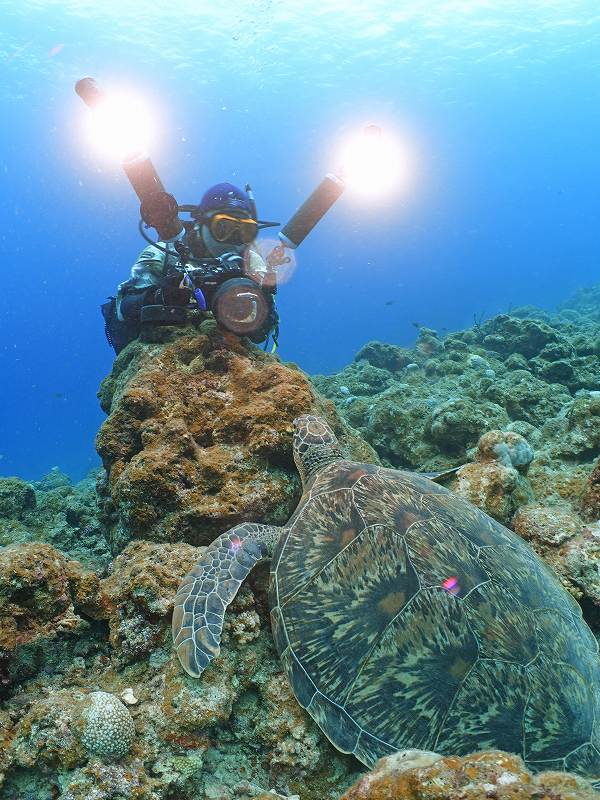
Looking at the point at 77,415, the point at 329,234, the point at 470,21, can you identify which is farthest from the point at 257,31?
the point at 329,234

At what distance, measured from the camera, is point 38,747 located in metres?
1.60

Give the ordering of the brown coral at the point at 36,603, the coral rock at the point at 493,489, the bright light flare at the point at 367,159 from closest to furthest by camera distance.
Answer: the brown coral at the point at 36,603 → the coral rock at the point at 493,489 → the bright light flare at the point at 367,159

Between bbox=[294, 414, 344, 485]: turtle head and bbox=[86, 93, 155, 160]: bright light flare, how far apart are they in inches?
117

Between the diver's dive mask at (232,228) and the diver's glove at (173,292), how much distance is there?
1134 millimetres

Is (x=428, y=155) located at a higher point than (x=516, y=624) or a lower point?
higher

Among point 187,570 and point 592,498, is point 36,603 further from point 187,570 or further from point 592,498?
point 592,498

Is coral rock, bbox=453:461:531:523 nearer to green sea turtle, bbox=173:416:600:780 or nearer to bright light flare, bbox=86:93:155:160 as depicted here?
green sea turtle, bbox=173:416:600:780

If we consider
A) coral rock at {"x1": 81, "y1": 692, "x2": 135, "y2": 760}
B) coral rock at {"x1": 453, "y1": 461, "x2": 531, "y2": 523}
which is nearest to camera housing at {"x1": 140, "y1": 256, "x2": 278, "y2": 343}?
coral rock at {"x1": 453, "y1": 461, "x2": 531, "y2": 523}

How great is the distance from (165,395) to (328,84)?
48.9 metres

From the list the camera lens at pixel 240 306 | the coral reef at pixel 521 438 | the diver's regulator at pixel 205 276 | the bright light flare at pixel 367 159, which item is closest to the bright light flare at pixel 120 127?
the diver's regulator at pixel 205 276

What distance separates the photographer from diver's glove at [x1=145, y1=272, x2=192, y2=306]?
3725 millimetres

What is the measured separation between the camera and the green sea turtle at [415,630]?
1770 millimetres

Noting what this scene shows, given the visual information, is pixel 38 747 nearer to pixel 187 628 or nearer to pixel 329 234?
pixel 187 628

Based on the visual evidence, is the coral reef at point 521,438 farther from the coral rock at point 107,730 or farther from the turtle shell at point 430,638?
the coral rock at point 107,730
